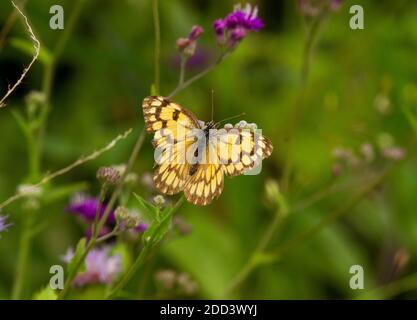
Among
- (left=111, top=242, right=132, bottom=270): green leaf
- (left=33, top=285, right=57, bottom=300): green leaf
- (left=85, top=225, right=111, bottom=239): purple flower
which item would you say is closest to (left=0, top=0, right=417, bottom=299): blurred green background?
(left=111, top=242, right=132, bottom=270): green leaf

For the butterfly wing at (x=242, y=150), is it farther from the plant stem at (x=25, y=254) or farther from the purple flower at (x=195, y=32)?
the plant stem at (x=25, y=254)

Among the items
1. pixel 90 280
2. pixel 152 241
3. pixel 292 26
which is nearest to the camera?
pixel 152 241

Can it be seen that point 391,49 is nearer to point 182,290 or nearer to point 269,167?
point 269,167

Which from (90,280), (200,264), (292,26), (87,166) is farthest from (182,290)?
(292,26)

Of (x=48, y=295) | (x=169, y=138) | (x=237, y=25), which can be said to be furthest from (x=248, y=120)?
(x=48, y=295)

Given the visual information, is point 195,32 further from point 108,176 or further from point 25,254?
point 25,254
